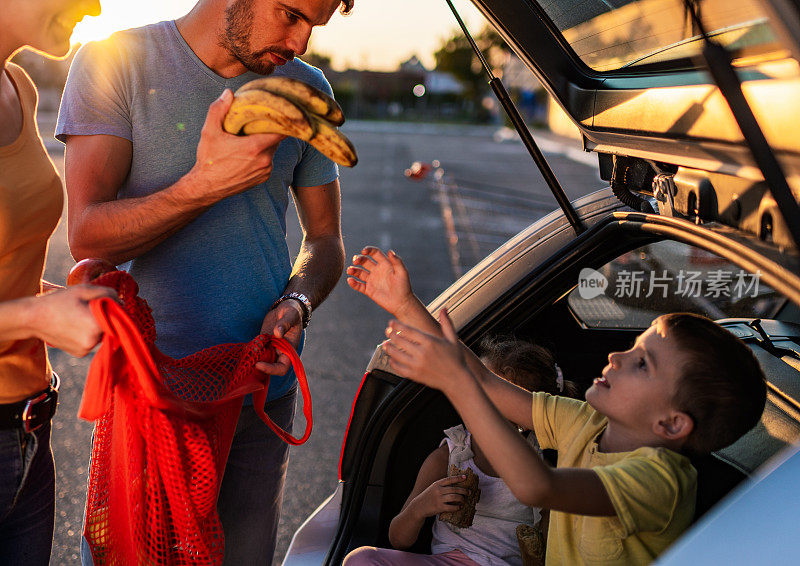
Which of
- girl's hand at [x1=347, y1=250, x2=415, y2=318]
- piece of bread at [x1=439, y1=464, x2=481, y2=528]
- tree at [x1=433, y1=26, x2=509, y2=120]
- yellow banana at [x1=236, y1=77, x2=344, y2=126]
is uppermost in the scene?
tree at [x1=433, y1=26, x2=509, y2=120]

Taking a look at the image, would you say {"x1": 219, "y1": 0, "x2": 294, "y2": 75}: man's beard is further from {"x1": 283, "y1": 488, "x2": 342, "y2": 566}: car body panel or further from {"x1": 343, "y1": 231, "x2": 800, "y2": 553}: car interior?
{"x1": 283, "y1": 488, "x2": 342, "y2": 566}: car body panel

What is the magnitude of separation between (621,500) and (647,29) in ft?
3.74

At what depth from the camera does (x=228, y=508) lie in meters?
2.04

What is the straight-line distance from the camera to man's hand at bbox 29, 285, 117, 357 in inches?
50.9

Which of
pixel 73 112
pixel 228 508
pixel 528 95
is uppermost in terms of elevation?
pixel 528 95

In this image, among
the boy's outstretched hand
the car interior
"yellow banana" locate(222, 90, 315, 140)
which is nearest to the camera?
the boy's outstretched hand

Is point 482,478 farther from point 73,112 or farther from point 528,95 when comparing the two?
point 528,95

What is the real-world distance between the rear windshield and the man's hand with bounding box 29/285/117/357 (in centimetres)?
124

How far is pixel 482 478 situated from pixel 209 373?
3.30 feet

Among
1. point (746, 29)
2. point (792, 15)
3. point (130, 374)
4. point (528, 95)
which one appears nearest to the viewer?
point (792, 15)

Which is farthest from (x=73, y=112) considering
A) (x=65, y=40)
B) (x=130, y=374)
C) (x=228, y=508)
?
(x=228, y=508)

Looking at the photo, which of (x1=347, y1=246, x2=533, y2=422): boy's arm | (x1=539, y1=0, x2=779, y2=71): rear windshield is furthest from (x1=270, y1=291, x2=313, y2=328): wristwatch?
(x1=539, y1=0, x2=779, y2=71): rear windshield

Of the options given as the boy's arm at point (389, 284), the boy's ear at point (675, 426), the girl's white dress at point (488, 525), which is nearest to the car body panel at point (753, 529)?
the boy's ear at point (675, 426)

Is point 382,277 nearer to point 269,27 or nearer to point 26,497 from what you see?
point 269,27
